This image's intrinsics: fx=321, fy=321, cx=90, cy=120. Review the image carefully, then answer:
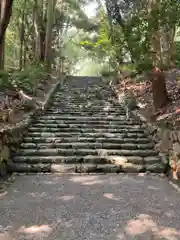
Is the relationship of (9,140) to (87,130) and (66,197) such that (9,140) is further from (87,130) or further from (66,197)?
(66,197)

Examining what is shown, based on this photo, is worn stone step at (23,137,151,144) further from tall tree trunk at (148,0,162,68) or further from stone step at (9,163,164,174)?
tall tree trunk at (148,0,162,68)

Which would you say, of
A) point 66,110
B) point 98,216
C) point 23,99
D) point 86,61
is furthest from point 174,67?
point 86,61

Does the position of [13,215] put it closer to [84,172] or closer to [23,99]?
[84,172]

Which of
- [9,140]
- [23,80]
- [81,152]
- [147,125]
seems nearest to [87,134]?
[81,152]

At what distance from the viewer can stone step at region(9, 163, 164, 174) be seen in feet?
20.6

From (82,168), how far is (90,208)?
1930 mm

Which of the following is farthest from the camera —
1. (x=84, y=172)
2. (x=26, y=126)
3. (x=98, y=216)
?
(x=26, y=126)

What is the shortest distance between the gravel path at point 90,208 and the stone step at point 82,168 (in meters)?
0.32

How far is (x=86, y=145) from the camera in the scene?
730cm

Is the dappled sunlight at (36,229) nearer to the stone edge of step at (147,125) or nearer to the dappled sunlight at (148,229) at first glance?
the dappled sunlight at (148,229)

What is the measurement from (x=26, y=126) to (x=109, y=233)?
497 cm

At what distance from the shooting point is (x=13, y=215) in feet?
13.6

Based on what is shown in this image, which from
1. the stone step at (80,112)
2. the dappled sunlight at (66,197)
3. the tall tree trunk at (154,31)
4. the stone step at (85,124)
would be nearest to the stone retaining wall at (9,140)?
the stone step at (85,124)

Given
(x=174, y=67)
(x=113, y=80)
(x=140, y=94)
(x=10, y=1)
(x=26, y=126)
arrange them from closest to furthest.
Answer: (x=10, y=1)
(x=26, y=126)
(x=140, y=94)
(x=174, y=67)
(x=113, y=80)
